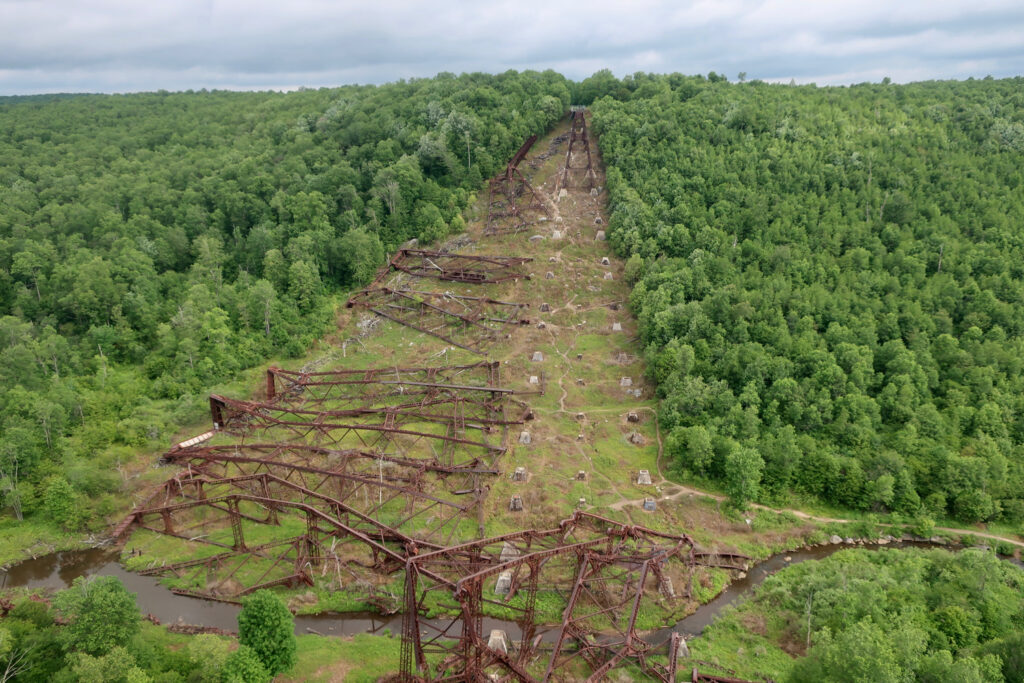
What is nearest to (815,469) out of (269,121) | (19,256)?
(19,256)

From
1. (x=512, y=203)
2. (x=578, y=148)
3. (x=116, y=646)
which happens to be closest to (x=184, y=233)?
(x=512, y=203)

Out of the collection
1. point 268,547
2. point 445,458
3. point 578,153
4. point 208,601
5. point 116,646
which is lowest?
point 208,601

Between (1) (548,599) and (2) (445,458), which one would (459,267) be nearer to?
(2) (445,458)

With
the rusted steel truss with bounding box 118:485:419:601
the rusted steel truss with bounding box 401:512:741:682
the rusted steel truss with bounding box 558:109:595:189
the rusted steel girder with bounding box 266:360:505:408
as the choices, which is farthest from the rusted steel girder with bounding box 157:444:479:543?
the rusted steel truss with bounding box 558:109:595:189

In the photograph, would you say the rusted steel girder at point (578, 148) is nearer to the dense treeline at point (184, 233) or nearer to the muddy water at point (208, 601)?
the dense treeline at point (184, 233)

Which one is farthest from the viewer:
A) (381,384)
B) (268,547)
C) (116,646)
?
(381,384)

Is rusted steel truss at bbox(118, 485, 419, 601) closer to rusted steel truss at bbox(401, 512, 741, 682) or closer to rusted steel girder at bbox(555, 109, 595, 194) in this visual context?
rusted steel truss at bbox(401, 512, 741, 682)
